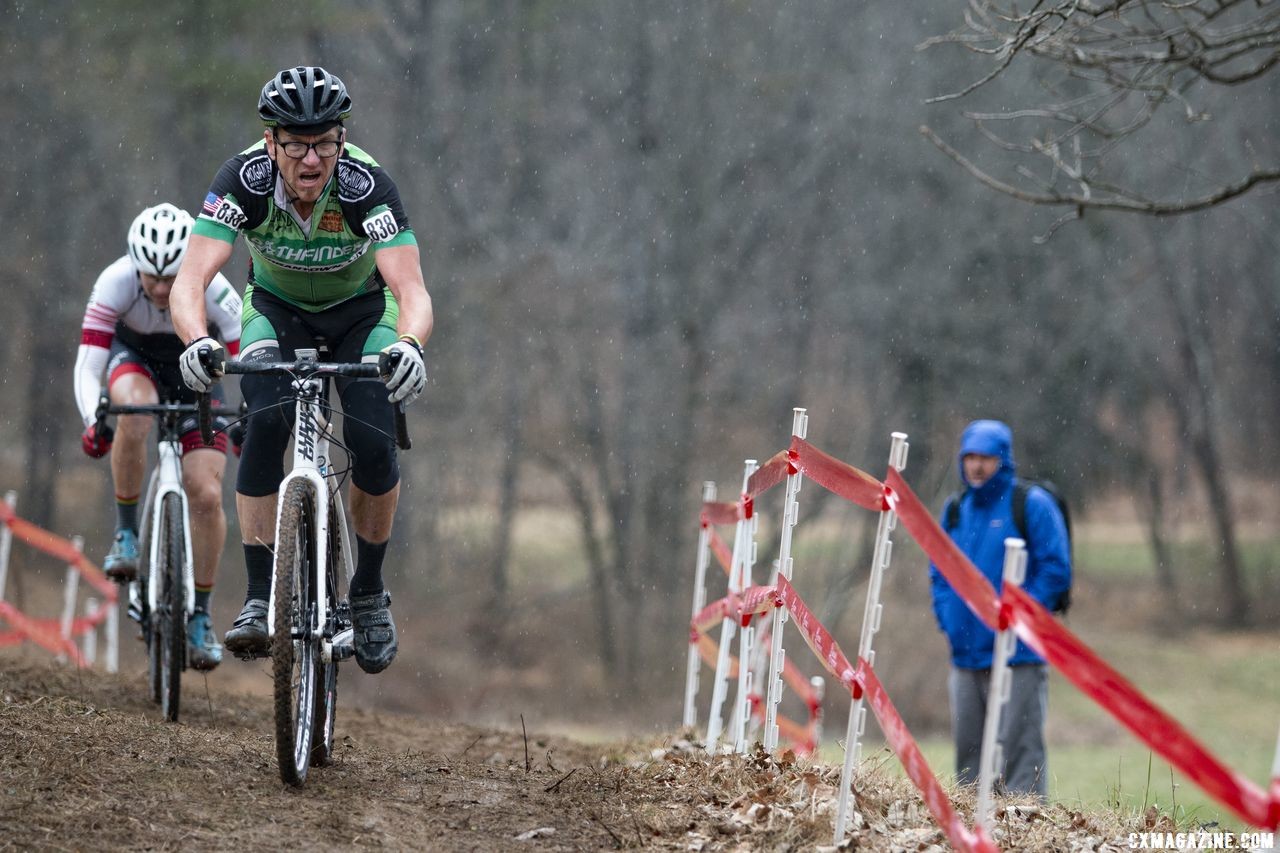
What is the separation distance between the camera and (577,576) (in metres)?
28.5

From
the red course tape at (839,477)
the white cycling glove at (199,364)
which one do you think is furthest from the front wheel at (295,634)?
the red course tape at (839,477)

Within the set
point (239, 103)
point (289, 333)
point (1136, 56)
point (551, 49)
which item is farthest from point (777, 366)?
point (289, 333)

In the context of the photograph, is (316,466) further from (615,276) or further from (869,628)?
(615,276)

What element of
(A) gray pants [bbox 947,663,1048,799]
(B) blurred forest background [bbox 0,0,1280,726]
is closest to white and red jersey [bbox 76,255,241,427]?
(A) gray pants [bbox 947,663,1048,799]

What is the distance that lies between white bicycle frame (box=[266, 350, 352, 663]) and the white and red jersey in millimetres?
2250

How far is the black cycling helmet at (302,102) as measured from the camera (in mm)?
5516

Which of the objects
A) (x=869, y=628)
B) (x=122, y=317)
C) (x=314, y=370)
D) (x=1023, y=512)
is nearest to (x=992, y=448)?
(x=1023, y=512)

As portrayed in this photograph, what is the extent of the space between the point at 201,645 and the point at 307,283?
2.52m

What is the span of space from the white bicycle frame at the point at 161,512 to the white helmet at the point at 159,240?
3.19 feet

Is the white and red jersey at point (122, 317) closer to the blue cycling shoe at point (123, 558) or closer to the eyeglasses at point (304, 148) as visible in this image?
the blue cycling shoe at point (123, 558)

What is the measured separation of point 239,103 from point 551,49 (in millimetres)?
6412

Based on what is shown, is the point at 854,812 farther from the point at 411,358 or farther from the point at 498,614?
the point at 498,614

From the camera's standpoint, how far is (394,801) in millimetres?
5445
